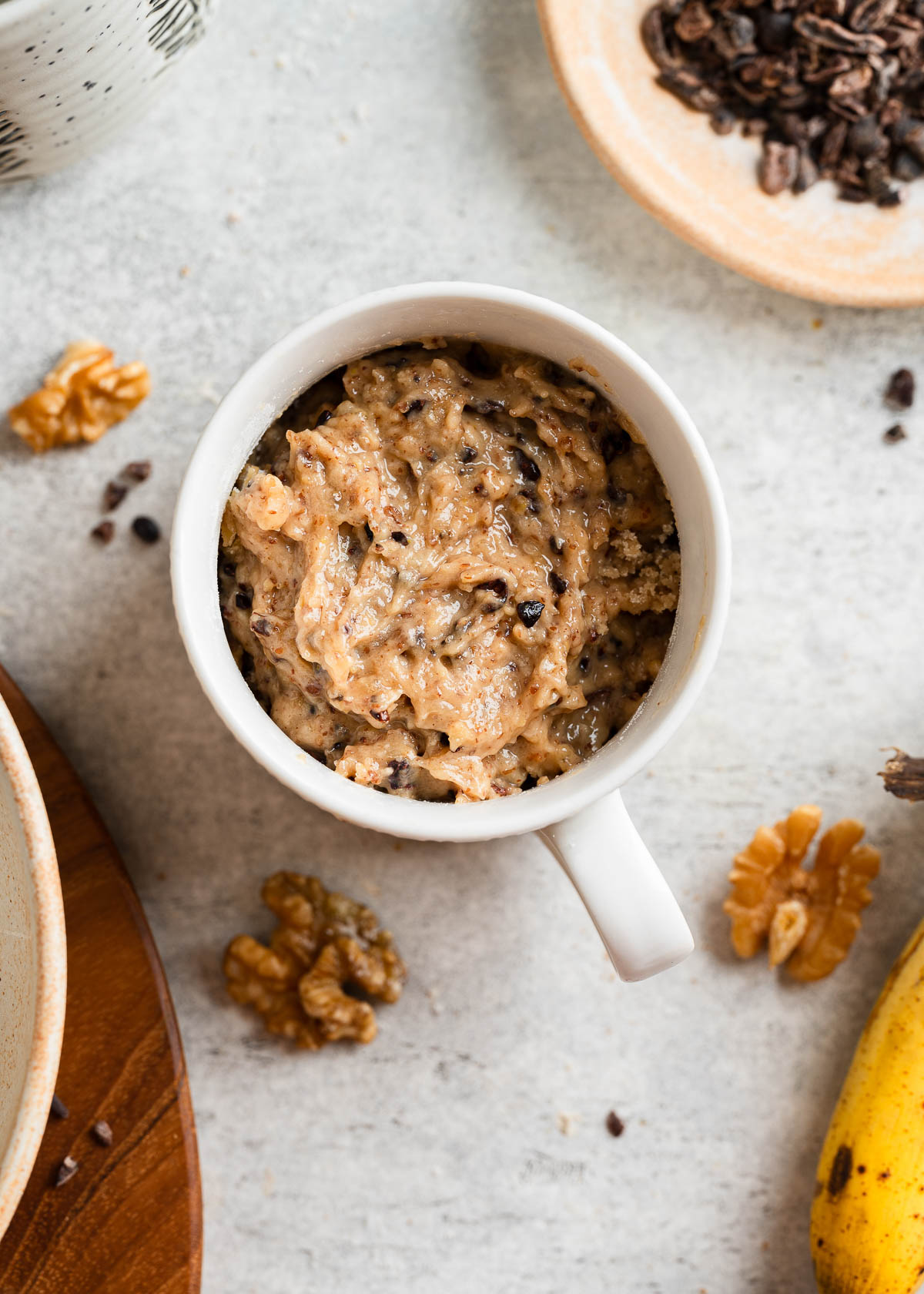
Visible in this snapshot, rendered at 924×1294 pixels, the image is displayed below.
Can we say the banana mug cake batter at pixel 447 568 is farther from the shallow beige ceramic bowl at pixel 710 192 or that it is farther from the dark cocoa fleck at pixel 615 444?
the shallow beige ceramic bowl at pixel 710 192

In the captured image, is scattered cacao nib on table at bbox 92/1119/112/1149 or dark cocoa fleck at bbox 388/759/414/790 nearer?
dark cocoa fleck at bbox 388/759/414/790

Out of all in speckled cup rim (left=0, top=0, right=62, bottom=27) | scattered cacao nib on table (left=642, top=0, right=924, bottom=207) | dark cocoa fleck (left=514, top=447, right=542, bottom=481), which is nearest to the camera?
speckled cup rim (left=0, top=0, right=62, bottom=27)

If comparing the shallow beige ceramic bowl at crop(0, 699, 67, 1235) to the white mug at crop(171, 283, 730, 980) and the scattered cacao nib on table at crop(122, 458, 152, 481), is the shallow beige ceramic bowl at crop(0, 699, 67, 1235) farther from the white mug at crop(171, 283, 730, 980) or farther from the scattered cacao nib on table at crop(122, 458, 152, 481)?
the scattered cacao nib on table at crop(122, 458, 152, 481)

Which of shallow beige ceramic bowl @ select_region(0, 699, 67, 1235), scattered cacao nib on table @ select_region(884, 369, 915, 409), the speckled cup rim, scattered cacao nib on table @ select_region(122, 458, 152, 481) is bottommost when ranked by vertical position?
scattered cacao nib on table @ select_region(884, 369, 915, 409)

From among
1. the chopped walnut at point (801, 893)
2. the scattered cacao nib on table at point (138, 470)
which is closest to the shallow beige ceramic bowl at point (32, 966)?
the scattered cacao nib on table at point (138, 470)

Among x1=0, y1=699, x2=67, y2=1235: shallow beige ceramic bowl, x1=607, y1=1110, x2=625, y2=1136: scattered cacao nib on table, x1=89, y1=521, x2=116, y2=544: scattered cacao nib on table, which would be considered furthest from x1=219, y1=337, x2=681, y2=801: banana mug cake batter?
x1=607, y1=1110, x2=625, y2=1136: scattered cacao nib on table

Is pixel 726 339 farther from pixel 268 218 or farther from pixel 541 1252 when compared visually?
pixel 541 1252
